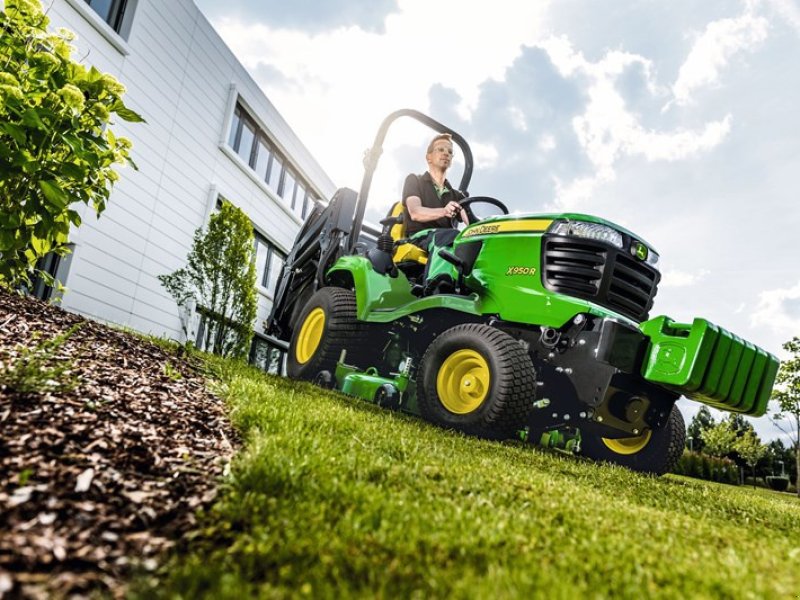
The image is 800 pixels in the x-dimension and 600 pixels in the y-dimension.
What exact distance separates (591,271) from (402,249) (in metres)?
2.34

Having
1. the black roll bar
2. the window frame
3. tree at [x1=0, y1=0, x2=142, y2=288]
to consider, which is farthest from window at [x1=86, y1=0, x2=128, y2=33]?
tree at [x1=0, y1=0, x2=142, y2=288]

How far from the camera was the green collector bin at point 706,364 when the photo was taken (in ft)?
12.8

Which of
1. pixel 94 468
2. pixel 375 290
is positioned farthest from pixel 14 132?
pixel 375 290

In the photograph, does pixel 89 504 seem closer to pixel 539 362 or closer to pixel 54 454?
pixel 54 454

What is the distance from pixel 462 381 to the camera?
4.71 meters

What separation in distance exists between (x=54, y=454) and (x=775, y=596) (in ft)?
7.44

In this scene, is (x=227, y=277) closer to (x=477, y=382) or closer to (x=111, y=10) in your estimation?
(x=111, y=10)

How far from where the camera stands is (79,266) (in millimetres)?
9742

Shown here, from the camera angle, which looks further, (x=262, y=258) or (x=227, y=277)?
(x=262, y=258)

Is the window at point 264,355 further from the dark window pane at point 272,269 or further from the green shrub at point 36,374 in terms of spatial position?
the green shrub at point 36,374

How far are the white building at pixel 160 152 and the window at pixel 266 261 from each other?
0.46 m

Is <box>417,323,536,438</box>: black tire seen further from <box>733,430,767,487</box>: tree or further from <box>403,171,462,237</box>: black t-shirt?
<box>733,430,767,487</box>: tree

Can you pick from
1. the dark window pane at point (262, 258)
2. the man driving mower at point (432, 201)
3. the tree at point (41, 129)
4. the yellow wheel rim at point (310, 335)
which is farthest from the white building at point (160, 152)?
the man driving mower at point (432, 201)

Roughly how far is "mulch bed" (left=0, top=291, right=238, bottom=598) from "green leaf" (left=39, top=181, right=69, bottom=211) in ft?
2.90
